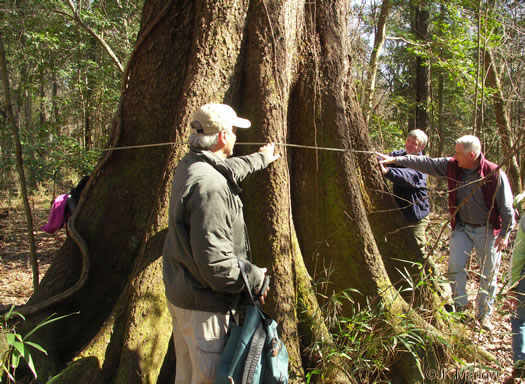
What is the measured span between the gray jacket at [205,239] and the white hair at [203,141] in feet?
0.14

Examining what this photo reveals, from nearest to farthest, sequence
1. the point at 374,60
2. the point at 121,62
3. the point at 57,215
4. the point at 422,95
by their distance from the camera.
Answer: the point at 57,215 < the point at 374,60 < the point at 121,62 < the point at 422,95

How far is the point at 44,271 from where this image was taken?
6879 mm

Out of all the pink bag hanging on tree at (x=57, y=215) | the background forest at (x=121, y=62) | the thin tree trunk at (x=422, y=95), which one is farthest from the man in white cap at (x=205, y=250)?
the thin tree trunk at (x=422, y=95)

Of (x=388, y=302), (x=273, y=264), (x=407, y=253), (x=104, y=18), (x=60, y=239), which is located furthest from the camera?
(x=104, y=18)

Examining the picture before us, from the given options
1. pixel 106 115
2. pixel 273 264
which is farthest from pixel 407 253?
pixel 106 115

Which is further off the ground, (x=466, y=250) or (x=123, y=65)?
(x=123, y=65)

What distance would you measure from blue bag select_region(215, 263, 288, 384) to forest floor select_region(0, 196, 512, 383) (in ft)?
5.31

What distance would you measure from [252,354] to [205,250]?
58 cm

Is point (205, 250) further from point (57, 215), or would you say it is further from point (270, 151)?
point (57, 215)

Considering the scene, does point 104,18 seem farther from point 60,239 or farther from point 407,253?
point 407,253

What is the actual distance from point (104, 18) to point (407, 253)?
9.70 meters

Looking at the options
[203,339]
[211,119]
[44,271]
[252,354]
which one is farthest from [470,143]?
[44,271]

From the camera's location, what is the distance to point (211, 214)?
2.04 m

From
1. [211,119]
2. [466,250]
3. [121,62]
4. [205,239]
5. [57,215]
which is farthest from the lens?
[121,62]
